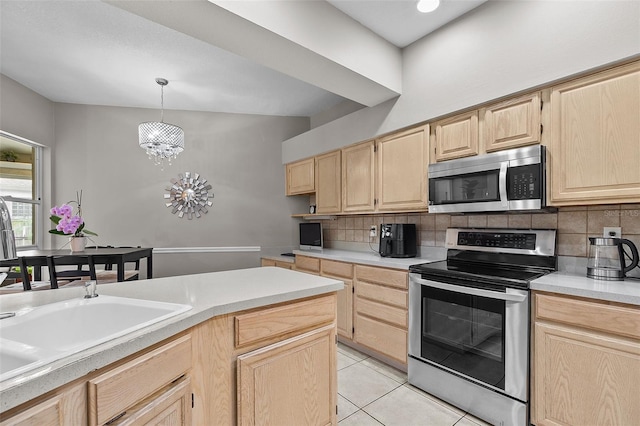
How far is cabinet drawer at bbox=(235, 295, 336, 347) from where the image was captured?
1141 mm

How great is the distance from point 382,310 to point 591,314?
1.32 metres

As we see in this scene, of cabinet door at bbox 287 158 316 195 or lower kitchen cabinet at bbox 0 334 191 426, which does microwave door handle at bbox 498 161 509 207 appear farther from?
cabinet door at bbox 287 158 316 195

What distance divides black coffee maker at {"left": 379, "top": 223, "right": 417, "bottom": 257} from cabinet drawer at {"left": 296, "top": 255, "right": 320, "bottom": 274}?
75 centimetres

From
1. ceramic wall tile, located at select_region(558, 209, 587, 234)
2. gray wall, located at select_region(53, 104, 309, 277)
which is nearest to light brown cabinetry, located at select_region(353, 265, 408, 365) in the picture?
ceramic wall tile, located at select_region(558, 209, 587, 234)

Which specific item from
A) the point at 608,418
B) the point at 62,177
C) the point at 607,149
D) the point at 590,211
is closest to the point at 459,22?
the point at 607,149

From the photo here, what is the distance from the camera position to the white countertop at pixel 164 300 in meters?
0.62

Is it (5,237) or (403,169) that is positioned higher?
(403,169)

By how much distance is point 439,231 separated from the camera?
266 cm

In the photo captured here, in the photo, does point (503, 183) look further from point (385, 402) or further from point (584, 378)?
point (385, 402)

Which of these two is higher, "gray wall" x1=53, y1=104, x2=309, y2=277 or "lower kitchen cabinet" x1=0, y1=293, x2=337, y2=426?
"gray wall" x1=53, y1=104, x2=309, y2=277

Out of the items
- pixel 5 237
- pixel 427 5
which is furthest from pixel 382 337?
pixel 427 5

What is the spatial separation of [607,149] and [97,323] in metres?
2.58

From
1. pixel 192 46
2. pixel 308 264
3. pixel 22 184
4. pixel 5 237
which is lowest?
pixel 308 264

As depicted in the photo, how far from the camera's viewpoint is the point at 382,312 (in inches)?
95.5
